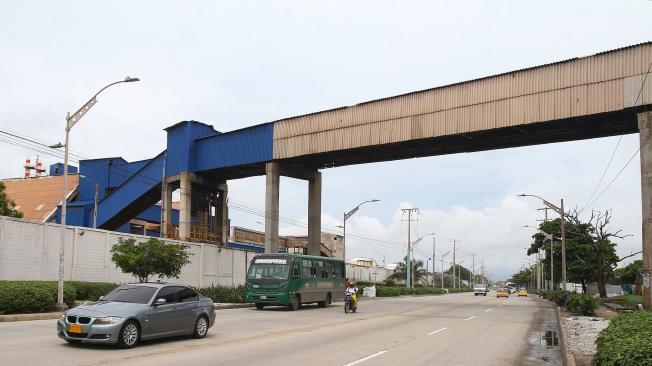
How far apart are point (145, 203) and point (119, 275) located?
21084 mm

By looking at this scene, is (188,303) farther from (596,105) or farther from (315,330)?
(596,105)

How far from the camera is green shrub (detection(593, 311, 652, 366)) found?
7.32 meters

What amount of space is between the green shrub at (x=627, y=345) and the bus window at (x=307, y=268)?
21.3 meters

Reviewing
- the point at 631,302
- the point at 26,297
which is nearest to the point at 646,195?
the point at 631,302

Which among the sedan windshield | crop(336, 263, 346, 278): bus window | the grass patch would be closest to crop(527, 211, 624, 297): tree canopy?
the grass patch

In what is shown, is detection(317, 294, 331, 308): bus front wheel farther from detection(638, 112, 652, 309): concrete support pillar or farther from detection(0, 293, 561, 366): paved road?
detection(638, 112, 652, 309): concrete support pillar

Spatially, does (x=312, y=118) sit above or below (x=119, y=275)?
above

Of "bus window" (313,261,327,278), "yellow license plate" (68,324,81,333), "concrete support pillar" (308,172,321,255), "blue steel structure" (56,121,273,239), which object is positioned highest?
"blue steel structure" (56,121,273,239)

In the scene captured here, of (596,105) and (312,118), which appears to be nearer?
(596,105)

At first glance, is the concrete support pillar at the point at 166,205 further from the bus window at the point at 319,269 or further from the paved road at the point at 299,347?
the paved road at the point at 299,347

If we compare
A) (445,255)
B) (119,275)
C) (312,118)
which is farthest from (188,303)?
(445,255)

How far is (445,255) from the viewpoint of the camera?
Result: 382 ft

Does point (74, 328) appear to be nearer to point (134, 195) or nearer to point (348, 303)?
point (348, 303)

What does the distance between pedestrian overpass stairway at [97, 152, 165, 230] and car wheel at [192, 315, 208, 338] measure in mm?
35669
